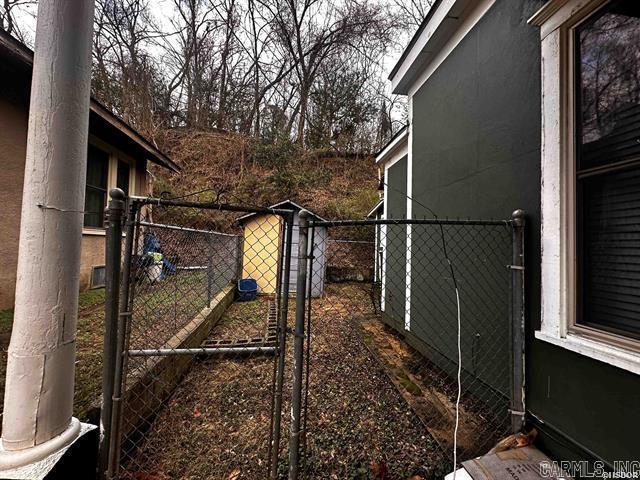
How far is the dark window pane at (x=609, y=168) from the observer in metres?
1.60

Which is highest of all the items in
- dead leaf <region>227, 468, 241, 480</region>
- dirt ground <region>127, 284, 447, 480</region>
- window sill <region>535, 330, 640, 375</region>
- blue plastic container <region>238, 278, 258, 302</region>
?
window sill <region>535, 330, 640, 375</region>

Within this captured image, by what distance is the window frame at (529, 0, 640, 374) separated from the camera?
5.98ft

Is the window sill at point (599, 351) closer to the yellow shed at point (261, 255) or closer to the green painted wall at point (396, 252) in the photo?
the green painted wall at point (396, 252)

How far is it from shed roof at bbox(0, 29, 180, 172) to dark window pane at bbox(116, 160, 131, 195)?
1.16ft

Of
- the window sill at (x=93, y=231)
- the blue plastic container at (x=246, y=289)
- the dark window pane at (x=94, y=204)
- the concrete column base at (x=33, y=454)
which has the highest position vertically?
the dark window pane at (x=94, y=204)

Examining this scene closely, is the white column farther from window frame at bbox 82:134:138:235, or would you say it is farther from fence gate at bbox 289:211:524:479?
window frame at bbox 82:134:138:235

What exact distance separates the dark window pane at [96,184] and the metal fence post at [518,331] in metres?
6.91

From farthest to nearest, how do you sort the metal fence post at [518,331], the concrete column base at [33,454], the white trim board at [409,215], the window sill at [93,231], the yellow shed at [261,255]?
the yellow shed at [261,255]
the window sill at [93,231]
the white trim board at [409,215]
the metal fence post at [518,331]
the concrete column base at [33,454]

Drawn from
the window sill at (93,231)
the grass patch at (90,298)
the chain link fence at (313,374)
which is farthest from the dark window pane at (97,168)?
the chain link fence at (313,374)

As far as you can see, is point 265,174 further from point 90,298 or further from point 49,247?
point 49,247

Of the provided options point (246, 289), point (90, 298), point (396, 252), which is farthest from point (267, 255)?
point (396, 252)

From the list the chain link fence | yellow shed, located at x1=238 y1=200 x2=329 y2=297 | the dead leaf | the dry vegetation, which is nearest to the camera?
the chain link fence

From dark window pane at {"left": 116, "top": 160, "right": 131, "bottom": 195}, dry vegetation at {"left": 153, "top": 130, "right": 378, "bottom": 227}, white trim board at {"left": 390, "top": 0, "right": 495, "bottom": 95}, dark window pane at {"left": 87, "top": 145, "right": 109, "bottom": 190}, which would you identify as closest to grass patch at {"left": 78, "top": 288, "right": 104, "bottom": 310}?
dark window pane at {"left": 87, "top": 145, "right": 109, "bottom": 190}

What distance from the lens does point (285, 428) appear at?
2.42 meters
